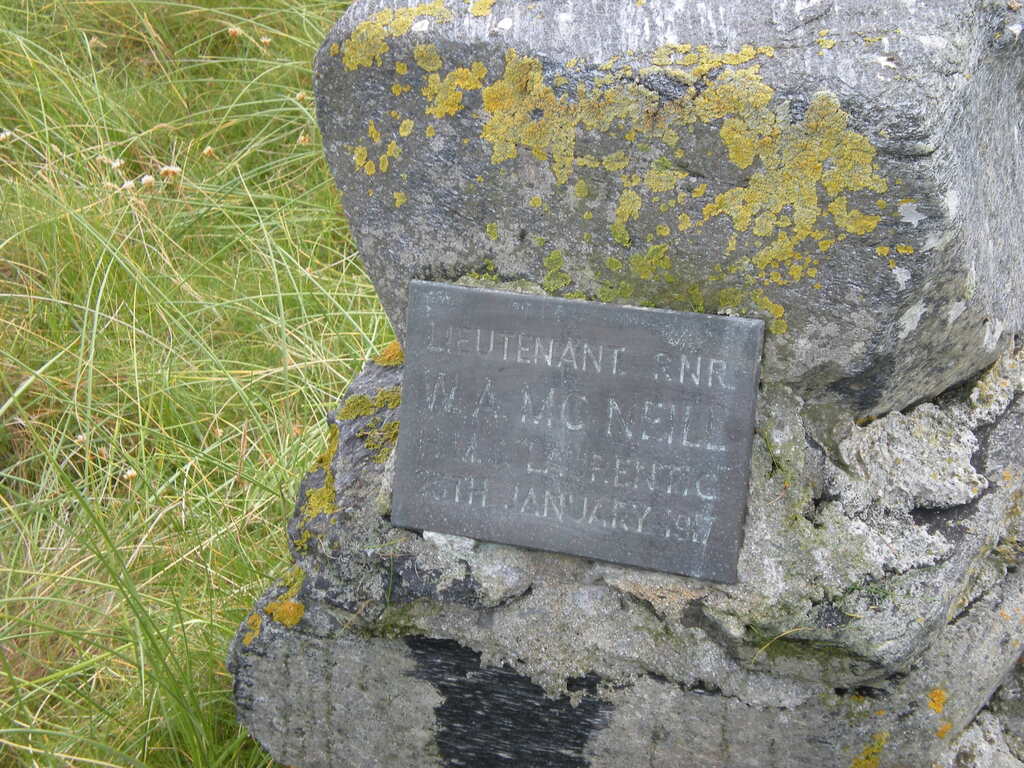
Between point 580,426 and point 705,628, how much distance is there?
0.38 m

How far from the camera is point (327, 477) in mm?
1953

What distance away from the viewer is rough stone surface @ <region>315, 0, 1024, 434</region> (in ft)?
4.81

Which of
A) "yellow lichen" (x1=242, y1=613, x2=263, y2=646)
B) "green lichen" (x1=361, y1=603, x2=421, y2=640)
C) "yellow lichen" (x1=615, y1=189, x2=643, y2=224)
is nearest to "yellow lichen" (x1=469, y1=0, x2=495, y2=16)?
"yellow lichen" (x1=615, y1=189, x2=643, y2=224)

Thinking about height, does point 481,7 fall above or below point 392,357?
above

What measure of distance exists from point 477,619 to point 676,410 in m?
0.49

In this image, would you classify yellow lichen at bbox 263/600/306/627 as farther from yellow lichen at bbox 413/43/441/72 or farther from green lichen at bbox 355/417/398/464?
yellow lichen at bbox 413/43/441/72

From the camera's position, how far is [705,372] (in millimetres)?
→ 1647

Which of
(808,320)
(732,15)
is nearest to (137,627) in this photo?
(808,320)

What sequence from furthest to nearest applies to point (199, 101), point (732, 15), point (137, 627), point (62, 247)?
point (199, 101)
point (62, 247)
point (137, 627)
point (732, 15)

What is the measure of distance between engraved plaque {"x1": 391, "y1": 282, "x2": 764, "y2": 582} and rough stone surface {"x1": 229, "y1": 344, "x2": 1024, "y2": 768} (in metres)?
0.06

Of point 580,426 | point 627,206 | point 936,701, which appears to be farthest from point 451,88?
point 936,701

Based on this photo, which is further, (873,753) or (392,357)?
(392,357)

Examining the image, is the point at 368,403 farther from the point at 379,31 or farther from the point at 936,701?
the point at 936,701

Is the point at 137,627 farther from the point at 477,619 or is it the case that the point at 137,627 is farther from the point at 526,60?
the point at 526,60
